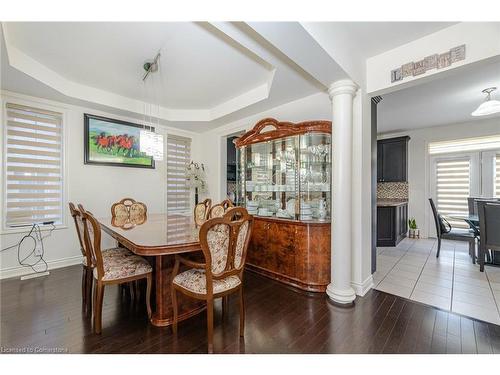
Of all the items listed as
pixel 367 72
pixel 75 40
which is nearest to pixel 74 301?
pixel 75 40

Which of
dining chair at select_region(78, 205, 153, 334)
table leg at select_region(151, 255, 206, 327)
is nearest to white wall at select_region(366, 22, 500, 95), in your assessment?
table leg at select_region(151, 255, 206, 327)

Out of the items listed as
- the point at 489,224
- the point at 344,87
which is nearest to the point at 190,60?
the point at 344,87

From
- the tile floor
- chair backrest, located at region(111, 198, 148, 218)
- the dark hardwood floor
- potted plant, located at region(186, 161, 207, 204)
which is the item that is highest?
potted plant, located at region(186, 161, 207, 204)

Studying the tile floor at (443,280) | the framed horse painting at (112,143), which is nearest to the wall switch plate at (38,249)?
the framed horse painting at (112,143)

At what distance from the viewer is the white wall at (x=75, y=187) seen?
3037 millimetres

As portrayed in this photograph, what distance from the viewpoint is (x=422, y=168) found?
5.53m

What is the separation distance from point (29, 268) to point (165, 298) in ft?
8.43

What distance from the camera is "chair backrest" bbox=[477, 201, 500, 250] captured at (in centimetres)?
298

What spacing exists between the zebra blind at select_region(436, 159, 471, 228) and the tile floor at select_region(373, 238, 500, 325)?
1251mm

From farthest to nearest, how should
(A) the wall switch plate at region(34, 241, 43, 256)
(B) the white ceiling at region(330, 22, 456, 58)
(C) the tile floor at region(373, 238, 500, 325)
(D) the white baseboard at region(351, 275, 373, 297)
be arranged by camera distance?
(A) the wall switch plate at region(34, 241, 43, 256)
(D) the white baseboard at region(351, 275, 373, 297)
(C) the tile floor at region(373, 238, 500, 325)
(B) the white ceiling at region(330, 22, 456, 58)

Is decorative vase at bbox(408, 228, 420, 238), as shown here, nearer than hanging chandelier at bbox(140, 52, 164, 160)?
No

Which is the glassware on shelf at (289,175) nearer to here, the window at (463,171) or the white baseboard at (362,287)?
the white baseboard at (362,287)

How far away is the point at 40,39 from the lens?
2.31 metres

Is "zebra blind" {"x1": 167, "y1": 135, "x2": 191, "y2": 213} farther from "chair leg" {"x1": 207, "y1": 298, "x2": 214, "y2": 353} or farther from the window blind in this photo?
the window blind
